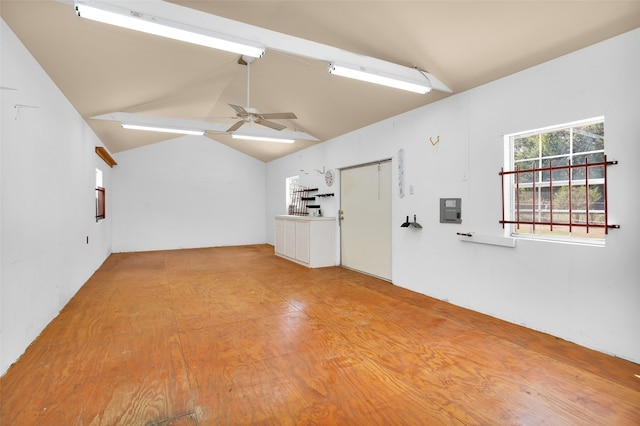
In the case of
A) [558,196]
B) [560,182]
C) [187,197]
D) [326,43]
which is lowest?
[558,196]

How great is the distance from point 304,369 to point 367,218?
3620mm

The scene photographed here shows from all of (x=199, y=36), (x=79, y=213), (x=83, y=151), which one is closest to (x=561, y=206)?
(x=199, y=36)

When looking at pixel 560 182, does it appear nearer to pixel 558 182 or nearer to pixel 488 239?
pixel 558 182

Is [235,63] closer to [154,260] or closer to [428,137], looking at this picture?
[428,137]

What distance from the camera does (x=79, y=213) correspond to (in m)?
4.69

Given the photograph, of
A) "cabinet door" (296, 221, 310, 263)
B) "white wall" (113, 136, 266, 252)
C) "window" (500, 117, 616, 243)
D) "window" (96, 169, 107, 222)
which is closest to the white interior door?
"cabinet door" (296, 221, 310, 263)

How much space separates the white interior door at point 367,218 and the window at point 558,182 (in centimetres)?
201

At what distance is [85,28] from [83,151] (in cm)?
281

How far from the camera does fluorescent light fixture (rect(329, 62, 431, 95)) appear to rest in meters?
3.24

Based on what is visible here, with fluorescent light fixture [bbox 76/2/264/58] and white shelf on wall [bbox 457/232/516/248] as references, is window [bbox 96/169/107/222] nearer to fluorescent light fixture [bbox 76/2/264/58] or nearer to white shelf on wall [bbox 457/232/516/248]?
fluorescent light fixture [bbox 76/2/264/58]

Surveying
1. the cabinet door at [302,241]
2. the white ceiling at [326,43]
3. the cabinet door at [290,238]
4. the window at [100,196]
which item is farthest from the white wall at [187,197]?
the white ceiling at [326,43]

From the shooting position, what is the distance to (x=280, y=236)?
775 centimetres

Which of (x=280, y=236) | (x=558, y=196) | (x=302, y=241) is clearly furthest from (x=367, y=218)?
(x=558, y=196)

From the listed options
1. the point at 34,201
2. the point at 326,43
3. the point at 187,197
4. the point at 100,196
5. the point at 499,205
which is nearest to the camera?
the point at 34,201
